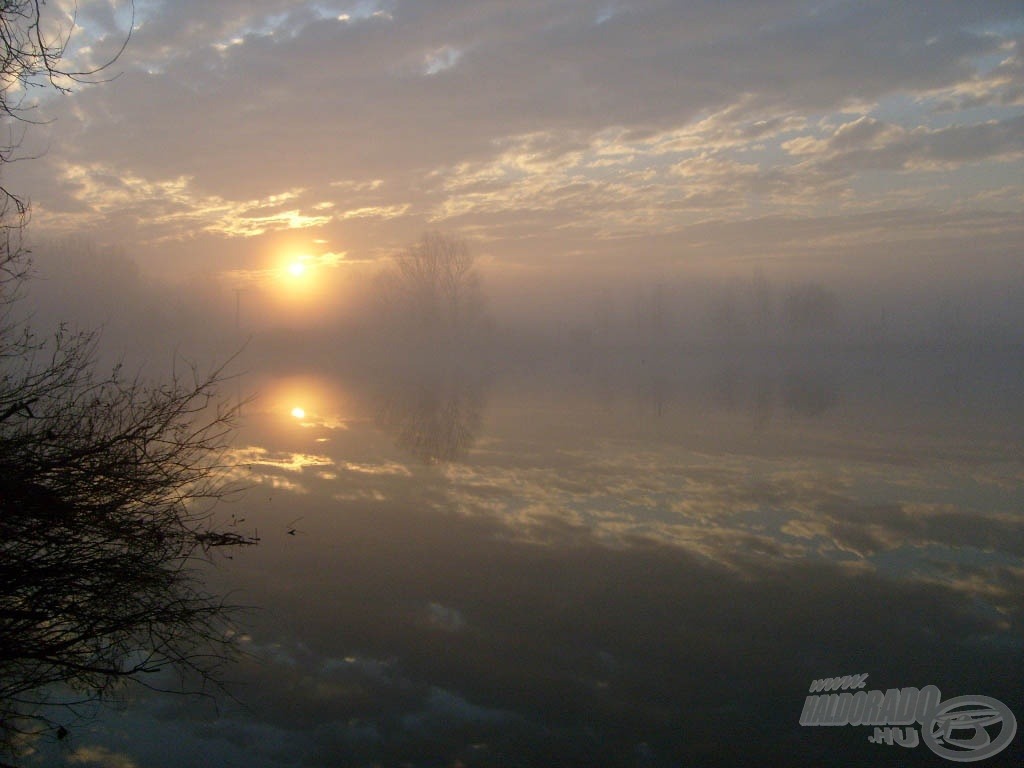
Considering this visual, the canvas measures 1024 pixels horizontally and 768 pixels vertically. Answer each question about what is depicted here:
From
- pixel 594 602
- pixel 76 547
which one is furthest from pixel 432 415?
pixel 76 547

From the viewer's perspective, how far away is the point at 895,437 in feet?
81.4

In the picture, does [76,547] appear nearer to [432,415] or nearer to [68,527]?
[68,527]

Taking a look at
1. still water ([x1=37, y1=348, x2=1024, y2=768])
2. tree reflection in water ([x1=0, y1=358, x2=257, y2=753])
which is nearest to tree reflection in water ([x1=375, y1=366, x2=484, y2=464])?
still water ([x1=37, y1=348, x2=1024, y2=768])

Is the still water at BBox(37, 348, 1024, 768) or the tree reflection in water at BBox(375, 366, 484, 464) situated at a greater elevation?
the still water at BBox(37, 348, 1024, 768)

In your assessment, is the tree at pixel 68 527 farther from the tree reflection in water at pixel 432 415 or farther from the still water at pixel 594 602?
the tree reflection in water at pixel 432 415

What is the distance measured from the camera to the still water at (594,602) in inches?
272

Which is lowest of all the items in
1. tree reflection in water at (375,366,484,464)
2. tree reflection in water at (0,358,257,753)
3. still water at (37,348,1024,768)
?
tree reflection in water at (375,366,484,464)

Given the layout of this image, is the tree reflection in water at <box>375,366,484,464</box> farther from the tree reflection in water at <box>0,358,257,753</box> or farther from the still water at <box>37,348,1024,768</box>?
the tree reflection in water at <box>0,358,257,753</box>

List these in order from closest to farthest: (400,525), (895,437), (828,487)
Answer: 1. (400,525)
2. (828,487)
3. (895,437)

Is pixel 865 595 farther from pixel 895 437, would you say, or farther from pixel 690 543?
pixel 895 437

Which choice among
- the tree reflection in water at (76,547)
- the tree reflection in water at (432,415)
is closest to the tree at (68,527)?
the tree reflection in water at (76,547)

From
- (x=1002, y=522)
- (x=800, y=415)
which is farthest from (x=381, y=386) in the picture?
(x=1002, y=522)

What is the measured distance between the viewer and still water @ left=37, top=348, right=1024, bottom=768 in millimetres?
6898

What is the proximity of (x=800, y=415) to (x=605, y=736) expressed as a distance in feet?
88.6
